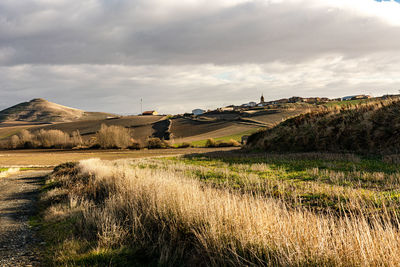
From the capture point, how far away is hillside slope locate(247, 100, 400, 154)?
1767cm

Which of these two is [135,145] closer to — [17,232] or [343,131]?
[343,131]

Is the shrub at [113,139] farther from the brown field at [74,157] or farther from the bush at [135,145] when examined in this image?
the brown field at [74,157]

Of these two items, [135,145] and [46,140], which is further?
[46,140]

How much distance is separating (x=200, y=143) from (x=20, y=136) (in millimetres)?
60643

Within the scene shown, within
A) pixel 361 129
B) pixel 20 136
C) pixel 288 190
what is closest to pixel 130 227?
pixel 288 190

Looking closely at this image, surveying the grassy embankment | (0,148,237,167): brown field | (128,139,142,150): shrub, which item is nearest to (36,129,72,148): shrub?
(0,148,237,167): brown field

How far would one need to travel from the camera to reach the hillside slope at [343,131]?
58.0 ft

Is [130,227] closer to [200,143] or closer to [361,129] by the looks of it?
[361,129]

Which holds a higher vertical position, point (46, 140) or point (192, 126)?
point (192, 126)

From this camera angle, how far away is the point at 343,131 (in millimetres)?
20891

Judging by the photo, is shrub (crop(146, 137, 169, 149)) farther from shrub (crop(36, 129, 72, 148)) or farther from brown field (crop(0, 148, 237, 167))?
shrub (crop(36, 129, 72, 148))

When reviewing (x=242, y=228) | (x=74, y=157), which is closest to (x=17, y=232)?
(x=242, y=228)

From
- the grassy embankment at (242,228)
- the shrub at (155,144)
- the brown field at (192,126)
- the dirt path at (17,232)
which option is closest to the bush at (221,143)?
the shrub at (155,144)

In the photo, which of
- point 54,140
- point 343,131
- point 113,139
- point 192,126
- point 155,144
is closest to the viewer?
point 343,131
